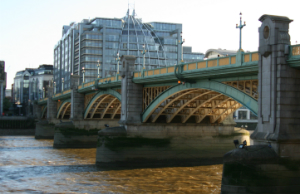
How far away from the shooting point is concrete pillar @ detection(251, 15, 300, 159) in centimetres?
1853

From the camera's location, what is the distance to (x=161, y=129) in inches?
1358

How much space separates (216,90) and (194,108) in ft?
29.8

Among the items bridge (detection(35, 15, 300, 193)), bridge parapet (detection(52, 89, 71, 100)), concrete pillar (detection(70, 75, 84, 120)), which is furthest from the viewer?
bridge parapet (detection(52, 89, 71, 100))

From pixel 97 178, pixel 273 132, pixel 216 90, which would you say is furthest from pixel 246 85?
pixel 97 178

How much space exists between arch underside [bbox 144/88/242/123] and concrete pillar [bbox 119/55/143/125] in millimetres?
1380

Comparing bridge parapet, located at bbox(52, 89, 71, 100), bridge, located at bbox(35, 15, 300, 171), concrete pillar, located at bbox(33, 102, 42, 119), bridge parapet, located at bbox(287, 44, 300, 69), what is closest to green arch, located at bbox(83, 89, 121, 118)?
bridge, located at bbox(35, 15, 300, 171)

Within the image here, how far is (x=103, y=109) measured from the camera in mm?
52062

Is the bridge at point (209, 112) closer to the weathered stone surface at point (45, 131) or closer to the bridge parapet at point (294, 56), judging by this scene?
the bridge parapet at point (294, 56)

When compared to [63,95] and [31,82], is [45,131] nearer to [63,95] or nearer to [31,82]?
[63,95]

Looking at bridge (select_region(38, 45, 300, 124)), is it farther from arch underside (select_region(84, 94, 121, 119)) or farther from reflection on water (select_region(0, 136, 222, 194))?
reflection on water (select_region(0, 136, 222, 194))

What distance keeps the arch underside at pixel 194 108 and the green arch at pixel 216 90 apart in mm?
387

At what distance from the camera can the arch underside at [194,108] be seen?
1238 inches

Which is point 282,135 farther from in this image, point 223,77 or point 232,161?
point 223,77

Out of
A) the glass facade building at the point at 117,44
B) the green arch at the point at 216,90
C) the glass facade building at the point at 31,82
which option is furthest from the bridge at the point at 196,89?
the glass facade building at the point at 31,82
